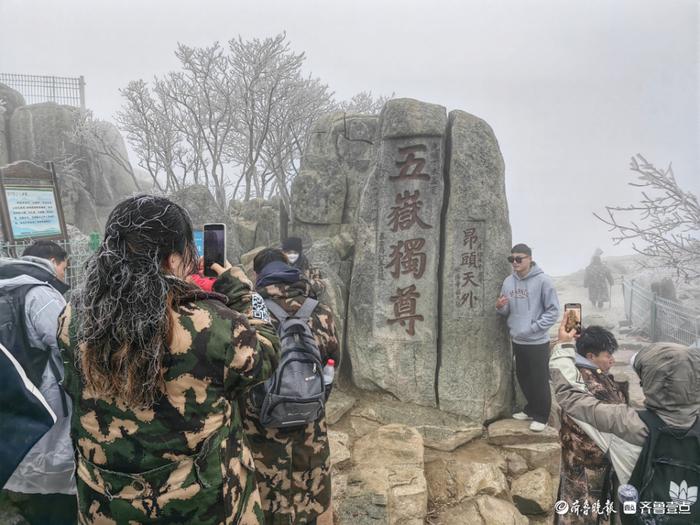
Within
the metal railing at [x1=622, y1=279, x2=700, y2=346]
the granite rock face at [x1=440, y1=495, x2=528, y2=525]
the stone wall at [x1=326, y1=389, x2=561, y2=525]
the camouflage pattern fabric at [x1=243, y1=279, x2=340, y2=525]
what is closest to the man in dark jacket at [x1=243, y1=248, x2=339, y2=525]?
the camouflage pattern fabric at [x1=243, y1=279, x2=340, y2=525]

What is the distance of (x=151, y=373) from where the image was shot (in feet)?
4.39

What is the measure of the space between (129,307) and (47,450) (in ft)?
3.91

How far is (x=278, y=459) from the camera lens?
2348mm

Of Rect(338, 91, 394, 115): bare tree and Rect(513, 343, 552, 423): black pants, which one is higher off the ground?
Rect(338, 91, 394, 115): bare tree

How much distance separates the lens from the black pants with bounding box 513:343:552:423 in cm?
466

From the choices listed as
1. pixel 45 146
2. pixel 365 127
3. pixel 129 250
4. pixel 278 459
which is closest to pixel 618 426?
pixel 278 459

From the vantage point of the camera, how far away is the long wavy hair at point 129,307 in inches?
52.4

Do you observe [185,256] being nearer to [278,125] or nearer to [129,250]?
[129,250]

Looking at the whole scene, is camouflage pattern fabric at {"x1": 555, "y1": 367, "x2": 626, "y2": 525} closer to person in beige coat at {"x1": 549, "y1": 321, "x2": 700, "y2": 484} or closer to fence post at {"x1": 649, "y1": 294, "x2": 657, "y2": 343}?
person in beige coat at {"x1": 549, "y1": 321, "x2": 700, "y2": 484}

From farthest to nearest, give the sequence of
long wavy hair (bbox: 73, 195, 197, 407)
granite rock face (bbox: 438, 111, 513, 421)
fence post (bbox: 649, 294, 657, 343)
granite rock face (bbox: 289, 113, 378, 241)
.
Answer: fence post (bbox: 649, 294, 657, 343) → granite rock face (bbox: 289, 113, 378, 241) → granite rock face (bbox: 438, 111, 513, 421) → long wavy hair (bbox: 73, 195, 197, 407)

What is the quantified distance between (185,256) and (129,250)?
180mm

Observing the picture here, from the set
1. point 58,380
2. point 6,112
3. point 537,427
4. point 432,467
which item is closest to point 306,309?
point 58,380

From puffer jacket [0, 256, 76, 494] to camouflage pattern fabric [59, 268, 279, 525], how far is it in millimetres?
639

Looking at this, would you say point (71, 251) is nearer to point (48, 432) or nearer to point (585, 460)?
point (48, 432)
